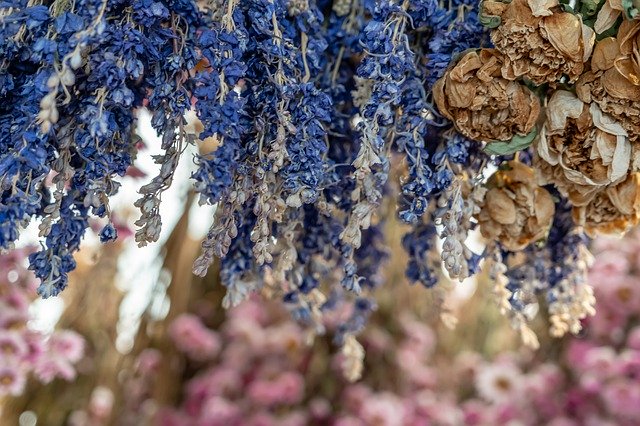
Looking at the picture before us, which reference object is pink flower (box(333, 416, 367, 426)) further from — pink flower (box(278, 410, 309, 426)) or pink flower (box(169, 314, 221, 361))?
pink flower (box(169, 314, 221, 361))

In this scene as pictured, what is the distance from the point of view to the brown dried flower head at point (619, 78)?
1.68 feet

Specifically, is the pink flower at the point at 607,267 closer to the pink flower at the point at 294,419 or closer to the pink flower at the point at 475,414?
the pink flower at the point at 475,414

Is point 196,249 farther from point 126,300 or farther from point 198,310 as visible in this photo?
point 198,310

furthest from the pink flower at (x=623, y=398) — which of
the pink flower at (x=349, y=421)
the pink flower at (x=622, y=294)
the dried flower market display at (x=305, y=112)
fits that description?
the dried flower market display at (x=305, y=112)

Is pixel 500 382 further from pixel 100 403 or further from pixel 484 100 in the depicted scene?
pixel 484 100

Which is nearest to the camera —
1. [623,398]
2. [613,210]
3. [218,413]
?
Answer: [613,210]

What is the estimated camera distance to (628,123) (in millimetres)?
534

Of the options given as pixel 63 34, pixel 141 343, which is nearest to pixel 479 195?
pixel 63 34

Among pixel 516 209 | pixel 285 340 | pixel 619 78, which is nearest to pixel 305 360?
pixel 285 340

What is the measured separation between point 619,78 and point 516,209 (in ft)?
0.46

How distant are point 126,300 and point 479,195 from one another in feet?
2.82

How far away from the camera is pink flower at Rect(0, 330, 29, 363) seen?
100cm

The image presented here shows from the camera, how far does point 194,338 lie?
1.52 meters

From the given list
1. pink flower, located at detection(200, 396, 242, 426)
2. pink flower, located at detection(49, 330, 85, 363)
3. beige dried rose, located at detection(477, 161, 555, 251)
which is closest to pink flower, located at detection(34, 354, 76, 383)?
pink flower, located at detection(49, 330, 85, 363)
